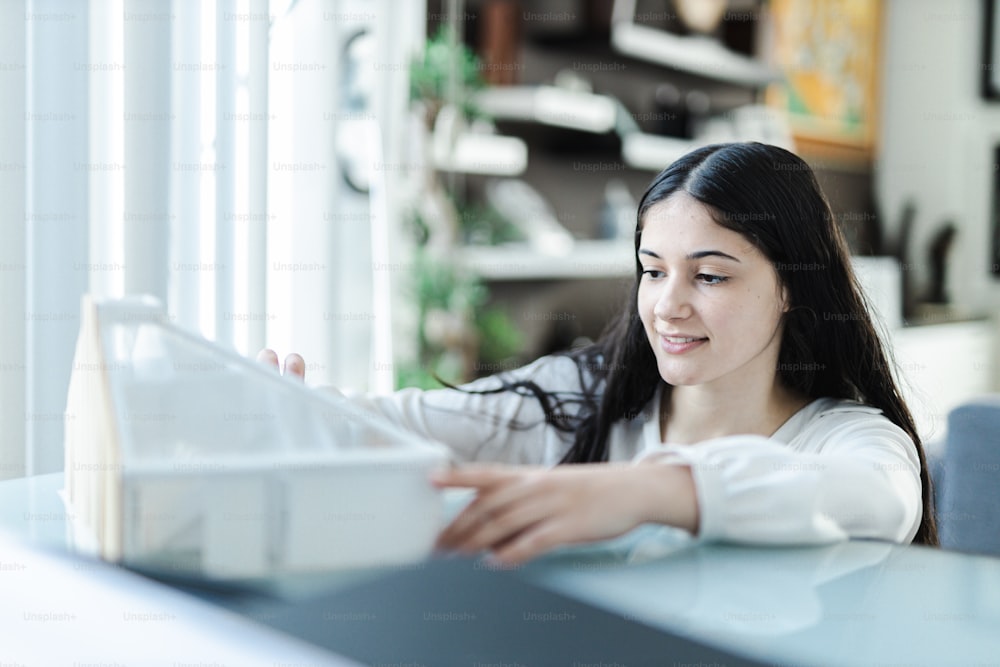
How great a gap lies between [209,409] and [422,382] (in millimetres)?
1956

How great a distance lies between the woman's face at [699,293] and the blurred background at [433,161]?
370mm

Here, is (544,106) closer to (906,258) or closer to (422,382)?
(422,382)

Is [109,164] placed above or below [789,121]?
below

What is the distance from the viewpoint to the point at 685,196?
1062 mm

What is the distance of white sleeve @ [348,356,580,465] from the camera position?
1.23 meters

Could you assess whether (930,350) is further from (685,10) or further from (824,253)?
(824,253)

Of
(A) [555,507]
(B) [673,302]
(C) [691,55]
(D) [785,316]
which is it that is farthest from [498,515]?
(C) [691,55]

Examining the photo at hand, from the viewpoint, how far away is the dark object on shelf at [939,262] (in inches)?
197

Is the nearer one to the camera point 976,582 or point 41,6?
point 976,582

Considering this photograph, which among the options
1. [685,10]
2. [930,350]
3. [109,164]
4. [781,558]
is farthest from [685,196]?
[930,350]

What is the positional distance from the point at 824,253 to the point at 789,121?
3731mm

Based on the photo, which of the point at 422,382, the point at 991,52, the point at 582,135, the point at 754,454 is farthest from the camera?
the point at 991,52

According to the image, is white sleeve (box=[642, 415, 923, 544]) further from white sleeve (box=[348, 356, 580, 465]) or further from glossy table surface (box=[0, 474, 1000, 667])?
white sleeve (box=[348, 356, 580, 465])

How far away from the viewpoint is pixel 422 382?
8.52 feet
